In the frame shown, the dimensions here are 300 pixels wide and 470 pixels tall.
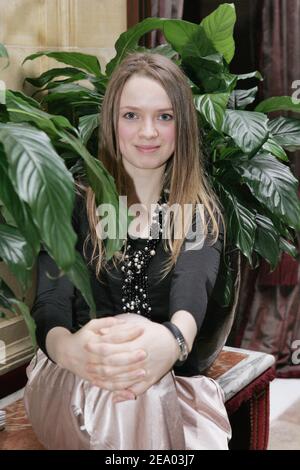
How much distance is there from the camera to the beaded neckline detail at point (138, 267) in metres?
1.69

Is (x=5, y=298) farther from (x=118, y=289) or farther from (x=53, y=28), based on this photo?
(x=53, y=28)

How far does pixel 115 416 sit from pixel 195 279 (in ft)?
1.16

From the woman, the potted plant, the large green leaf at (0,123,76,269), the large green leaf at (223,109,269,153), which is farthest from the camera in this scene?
the large green leaf at (223,109,269,153)

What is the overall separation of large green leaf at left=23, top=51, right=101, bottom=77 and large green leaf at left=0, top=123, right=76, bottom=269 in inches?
38.4

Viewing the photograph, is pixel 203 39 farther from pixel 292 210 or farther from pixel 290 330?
pixel 290 330

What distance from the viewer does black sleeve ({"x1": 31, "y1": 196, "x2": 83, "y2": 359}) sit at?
59.8 inches

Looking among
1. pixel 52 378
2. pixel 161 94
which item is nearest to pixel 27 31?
pixel 161 94

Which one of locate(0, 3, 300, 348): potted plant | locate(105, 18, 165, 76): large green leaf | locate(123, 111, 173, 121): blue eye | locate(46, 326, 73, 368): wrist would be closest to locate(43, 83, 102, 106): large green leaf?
locate(0, 3, 300, 348): potted plant

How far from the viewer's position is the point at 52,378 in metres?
1.55

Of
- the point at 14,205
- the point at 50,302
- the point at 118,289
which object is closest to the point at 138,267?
the point at 118,289

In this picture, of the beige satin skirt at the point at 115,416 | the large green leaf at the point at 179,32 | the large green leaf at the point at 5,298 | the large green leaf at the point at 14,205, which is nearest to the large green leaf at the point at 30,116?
the large green leaf at the point at 14,205

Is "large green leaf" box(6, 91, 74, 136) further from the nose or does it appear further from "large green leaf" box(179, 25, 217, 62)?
"large green leaf" box(179, 25, 217, 62)

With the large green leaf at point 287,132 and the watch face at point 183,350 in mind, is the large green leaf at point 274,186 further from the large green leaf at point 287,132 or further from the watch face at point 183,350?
the watch face at point 183,350

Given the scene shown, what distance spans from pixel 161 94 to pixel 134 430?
748mm
